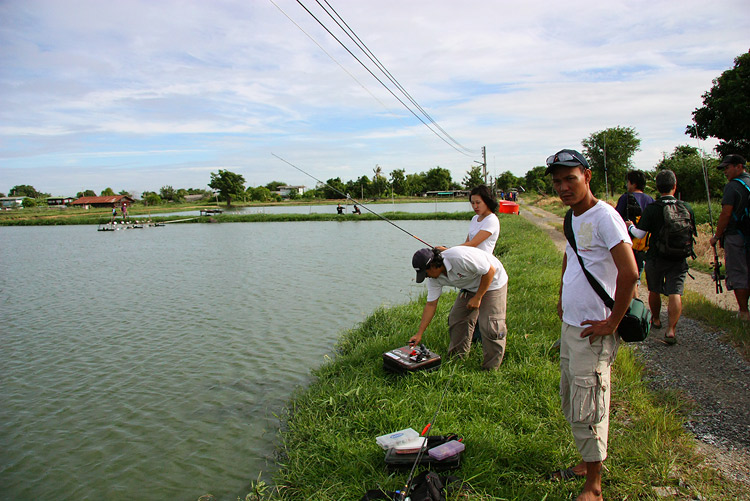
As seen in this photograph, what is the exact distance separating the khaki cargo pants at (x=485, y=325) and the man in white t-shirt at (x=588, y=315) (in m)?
1.73

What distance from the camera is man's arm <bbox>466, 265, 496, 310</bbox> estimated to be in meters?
4.16

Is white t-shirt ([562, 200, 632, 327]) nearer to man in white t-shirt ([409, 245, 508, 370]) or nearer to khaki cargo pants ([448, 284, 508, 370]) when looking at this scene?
man in white t-shirt ([409, 245, 508, 370])

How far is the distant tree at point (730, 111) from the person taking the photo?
24.5 m

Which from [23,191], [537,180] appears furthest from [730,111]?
[23,191]

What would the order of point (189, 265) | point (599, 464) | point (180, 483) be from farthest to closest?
point (189, 265), point (180, 483), point (599, 464)

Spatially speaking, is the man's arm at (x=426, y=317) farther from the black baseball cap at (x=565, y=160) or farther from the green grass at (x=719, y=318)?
the green grass at (x=719, y=318)

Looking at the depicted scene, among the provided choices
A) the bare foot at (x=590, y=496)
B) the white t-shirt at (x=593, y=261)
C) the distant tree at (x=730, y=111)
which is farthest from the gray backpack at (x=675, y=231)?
the distant tree at (x=730, y=111)

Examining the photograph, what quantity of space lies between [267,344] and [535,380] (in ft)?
15.6

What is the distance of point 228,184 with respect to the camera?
273 feet

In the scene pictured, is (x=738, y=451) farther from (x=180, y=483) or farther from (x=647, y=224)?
(x=180, y=483)

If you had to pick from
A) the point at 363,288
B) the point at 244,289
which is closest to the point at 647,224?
the point at 363,288

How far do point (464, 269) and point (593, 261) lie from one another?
64.2 inches

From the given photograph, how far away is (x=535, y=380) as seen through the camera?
4.30 meters

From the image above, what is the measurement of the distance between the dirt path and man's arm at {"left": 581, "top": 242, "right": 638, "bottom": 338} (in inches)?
60.6
